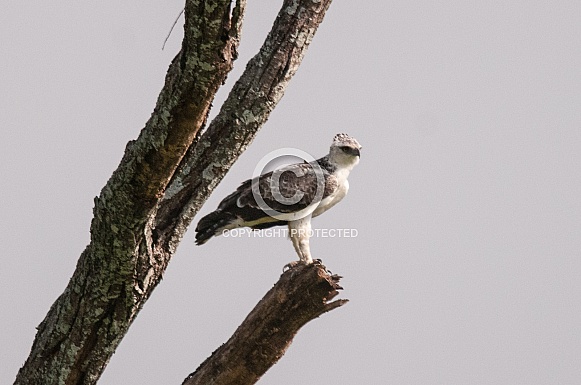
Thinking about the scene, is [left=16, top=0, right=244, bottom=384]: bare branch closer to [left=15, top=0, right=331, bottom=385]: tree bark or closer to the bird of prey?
[left=15, top=0, right=331, bottom=385]: tree bark

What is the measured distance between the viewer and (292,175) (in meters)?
11.0

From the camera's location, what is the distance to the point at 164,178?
5934mm

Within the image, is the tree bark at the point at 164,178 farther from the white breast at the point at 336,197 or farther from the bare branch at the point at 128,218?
the white breast at the point at 336,197

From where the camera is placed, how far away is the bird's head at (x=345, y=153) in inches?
447

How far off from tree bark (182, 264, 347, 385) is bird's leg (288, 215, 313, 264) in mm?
3220

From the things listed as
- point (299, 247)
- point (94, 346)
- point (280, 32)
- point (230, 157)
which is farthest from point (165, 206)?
point (299, 247)

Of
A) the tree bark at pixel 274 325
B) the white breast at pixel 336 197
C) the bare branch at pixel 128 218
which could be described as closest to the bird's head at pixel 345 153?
the white breast at pixel 336 197

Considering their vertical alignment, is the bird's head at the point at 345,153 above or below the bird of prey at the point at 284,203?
above

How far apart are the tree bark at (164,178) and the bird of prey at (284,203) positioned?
3.24m

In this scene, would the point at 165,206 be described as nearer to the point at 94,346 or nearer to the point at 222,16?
the point at 94,346

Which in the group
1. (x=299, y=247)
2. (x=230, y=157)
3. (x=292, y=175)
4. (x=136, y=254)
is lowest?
(x=136, y=254)

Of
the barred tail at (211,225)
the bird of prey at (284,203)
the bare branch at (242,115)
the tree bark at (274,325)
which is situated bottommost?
the tree bark at (274,325)

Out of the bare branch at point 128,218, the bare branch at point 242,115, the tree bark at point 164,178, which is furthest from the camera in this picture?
the bare branch at point 242,115

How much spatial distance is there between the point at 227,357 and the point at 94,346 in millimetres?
1205
